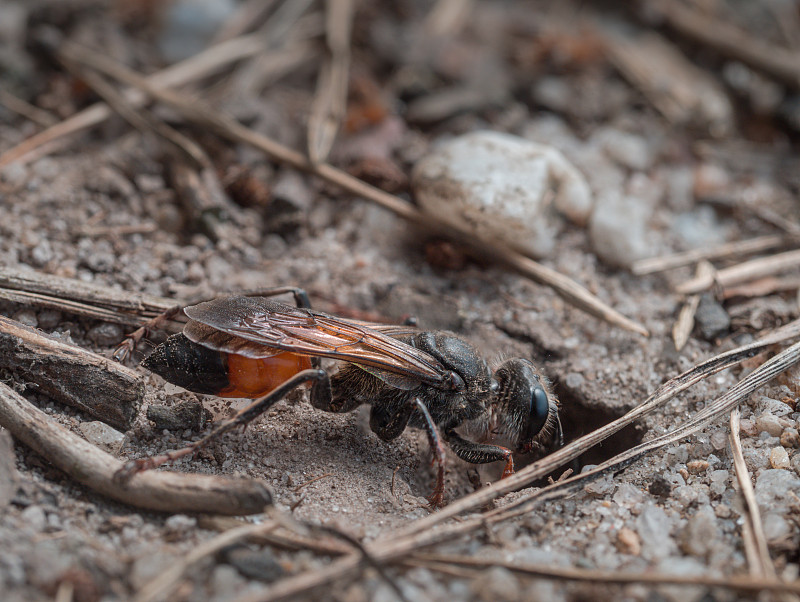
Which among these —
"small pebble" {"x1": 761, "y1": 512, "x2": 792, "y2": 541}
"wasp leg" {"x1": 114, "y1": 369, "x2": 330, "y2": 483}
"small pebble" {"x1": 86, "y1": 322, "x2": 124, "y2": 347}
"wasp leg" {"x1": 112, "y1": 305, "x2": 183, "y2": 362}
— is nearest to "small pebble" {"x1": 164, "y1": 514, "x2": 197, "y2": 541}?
"wasp leg" {"x1": 114, "y1": 369, "x2": 330, "y2": 483}

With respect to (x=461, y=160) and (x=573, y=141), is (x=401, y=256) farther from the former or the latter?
(x=573, y=141)

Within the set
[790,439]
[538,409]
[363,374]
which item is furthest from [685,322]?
[363,374]

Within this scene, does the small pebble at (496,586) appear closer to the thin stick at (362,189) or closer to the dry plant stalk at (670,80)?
the thin stick at (362,189)

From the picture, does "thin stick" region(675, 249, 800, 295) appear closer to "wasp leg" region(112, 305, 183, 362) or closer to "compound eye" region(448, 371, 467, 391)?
"compound eye" region(448, 371, 467, 391)

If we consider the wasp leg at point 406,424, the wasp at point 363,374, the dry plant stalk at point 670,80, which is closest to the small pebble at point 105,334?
the wasp at point 363,374

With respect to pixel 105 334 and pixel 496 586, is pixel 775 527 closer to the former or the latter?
pixel 496 586

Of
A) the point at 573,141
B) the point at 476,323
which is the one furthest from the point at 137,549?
the point at 573,141
